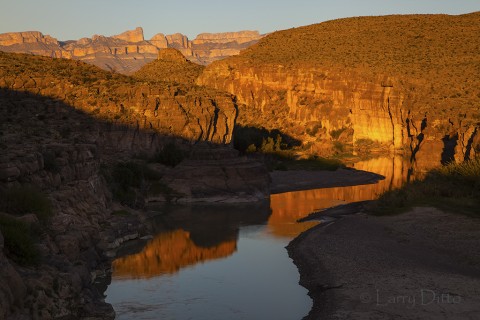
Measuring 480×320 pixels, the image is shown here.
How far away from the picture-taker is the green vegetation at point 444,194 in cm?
4381

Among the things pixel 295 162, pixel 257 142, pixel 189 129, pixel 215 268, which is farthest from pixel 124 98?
pixel 215 268

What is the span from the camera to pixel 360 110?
11062 cm

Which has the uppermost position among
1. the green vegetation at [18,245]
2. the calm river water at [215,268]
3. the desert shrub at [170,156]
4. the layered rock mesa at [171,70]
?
the layered rock mesa at [171,70]

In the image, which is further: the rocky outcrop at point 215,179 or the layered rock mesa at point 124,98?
the layered rock mesa at point 124,98

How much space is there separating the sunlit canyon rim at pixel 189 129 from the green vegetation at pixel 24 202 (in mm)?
59

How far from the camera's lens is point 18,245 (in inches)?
901

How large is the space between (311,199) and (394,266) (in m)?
27.8

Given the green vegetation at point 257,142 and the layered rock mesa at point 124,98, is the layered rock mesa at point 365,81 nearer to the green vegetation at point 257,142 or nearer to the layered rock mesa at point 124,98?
the green vegetation at point 257,142

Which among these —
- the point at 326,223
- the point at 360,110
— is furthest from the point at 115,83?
the point at 360,110

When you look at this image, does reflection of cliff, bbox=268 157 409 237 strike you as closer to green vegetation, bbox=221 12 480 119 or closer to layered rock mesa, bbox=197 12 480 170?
layered rock mesa, bbox=197 12 480 170

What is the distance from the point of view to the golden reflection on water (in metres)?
34.0

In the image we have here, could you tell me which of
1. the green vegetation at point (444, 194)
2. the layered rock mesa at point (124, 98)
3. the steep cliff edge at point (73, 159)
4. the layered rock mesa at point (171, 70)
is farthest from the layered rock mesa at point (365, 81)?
the steep cliff edge at point (73, 159)

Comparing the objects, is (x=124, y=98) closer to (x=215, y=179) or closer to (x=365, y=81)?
(x=215, y=179)

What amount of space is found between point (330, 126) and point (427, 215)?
73.4m
